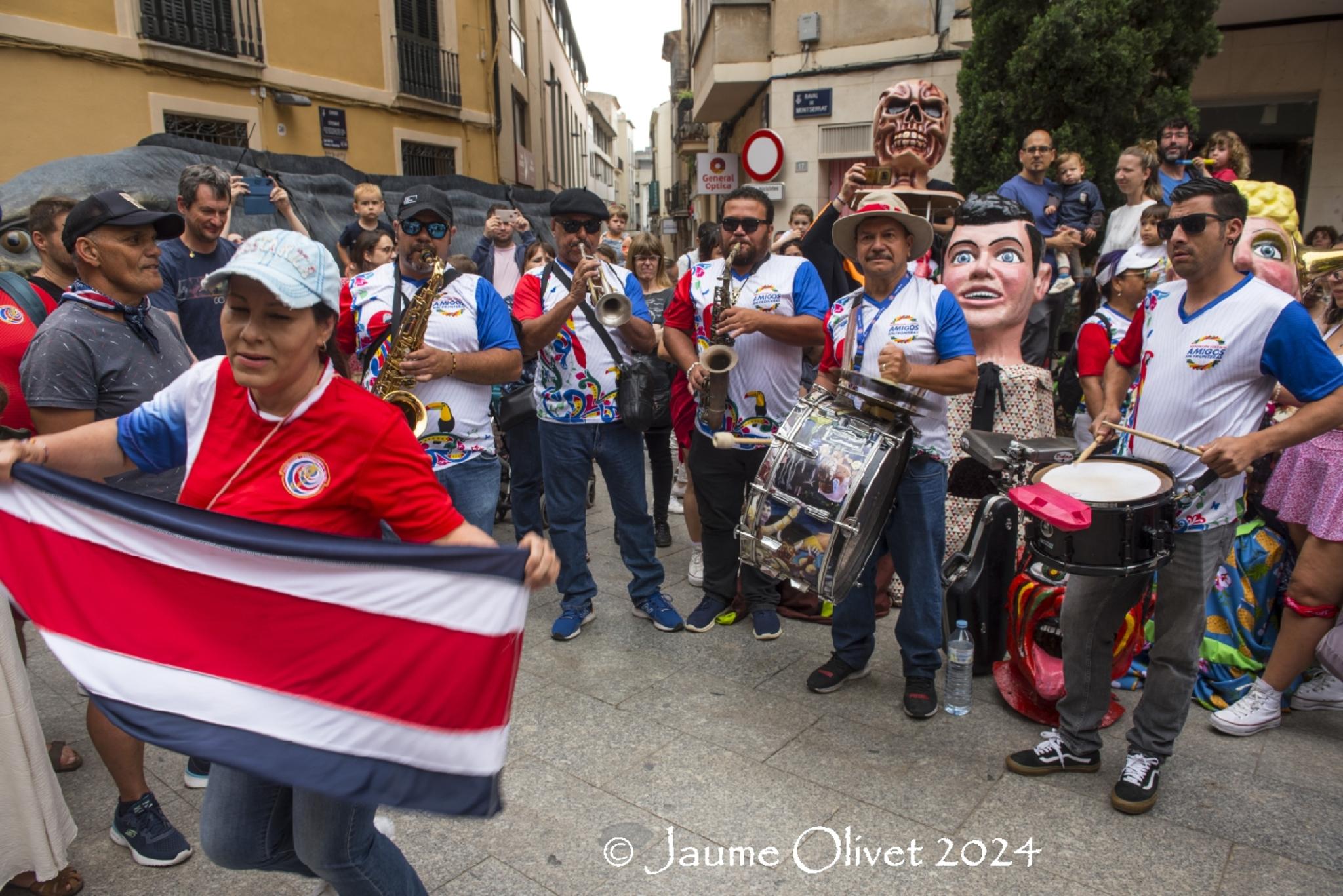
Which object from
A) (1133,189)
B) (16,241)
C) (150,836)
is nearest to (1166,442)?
(150,836)

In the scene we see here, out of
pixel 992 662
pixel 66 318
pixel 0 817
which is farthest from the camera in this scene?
pixel 992 662

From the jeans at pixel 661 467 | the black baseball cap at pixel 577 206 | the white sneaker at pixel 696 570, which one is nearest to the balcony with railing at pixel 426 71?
the jeans at pixel 661 467

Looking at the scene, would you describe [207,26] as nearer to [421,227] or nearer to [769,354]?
[421,227]

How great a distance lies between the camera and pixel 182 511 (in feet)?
6.66

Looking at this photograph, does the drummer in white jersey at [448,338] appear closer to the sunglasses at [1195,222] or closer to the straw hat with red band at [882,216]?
the straw hat with red band at [882,216]

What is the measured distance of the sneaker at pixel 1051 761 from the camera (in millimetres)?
3428

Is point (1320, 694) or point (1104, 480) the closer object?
point (1104, 480)

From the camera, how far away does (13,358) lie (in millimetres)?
3242

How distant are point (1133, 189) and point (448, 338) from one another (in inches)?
223

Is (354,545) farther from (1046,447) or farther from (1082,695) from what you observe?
(1082,695)

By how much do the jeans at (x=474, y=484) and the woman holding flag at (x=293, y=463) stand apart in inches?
68.1

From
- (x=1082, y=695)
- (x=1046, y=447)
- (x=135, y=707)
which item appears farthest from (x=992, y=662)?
(x=135, y=707)

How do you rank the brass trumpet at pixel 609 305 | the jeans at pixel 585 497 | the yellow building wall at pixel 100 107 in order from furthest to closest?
1. the yellow building wall at pixel 100 107
2. the jeans at pixel 585 497
3. the brass trumpet at pixel 609 305

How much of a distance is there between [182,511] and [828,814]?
2354 millimetres
